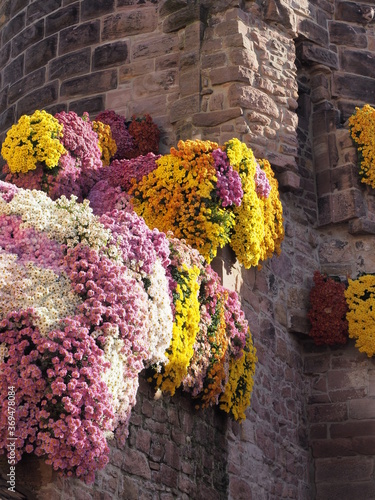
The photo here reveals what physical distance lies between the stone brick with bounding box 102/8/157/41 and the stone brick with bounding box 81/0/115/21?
0.11 metres

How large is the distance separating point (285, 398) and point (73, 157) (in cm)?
311

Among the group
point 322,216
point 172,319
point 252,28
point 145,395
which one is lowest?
point 145,395

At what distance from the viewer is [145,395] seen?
7.66m

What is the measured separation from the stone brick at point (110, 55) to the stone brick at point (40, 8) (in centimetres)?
107

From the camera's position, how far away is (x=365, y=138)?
11992 mm

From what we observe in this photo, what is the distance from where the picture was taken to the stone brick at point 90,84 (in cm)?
1212

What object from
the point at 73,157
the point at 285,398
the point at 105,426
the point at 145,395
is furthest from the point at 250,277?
the point at 105,426

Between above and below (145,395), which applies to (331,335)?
above

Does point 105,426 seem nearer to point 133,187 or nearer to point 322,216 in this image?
point 133,187

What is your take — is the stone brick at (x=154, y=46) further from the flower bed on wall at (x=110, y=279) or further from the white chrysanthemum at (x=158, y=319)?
the white chrysanthemum at (x=158, y=319)

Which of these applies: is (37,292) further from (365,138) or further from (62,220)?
(365,138)

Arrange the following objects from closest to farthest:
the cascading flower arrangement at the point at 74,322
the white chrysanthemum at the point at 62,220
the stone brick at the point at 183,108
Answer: the cascading flower arrangement at the point at 74,322
the white chrysanthemum at the point at 62,220
the stone brick at the point at 183,108

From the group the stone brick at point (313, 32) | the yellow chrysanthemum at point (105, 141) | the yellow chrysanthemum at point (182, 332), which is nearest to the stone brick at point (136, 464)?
the yellow chrysanthemum at point (182, 332)

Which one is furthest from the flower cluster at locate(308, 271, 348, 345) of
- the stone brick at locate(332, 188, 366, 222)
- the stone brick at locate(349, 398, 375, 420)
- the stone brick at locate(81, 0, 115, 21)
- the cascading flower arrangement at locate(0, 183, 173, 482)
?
the stone brick at locate(81, 0, 115, 21)
